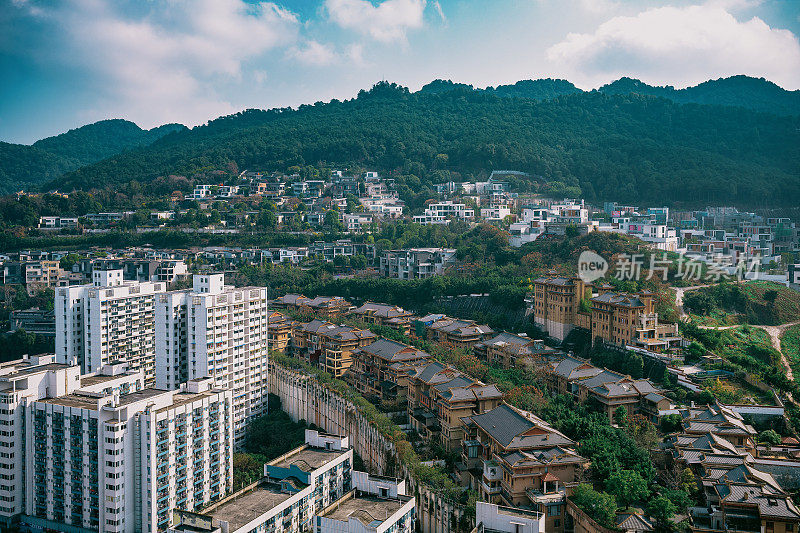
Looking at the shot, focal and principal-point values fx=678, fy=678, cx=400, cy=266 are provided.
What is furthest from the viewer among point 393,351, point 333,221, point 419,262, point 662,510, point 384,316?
point 333,221

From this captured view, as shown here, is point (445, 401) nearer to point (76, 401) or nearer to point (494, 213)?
point (76, 401)

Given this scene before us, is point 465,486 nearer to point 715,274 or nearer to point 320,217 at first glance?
point 715,274

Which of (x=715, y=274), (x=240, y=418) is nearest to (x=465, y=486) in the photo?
(x=240, y=418)

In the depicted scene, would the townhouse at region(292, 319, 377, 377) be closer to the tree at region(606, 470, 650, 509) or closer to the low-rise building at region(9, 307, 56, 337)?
the low-rise building at region(9, 307, 56, 337)

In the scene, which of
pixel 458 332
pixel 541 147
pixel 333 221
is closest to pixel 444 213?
pixel 333 221

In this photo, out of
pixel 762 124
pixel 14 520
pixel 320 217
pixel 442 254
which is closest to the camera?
pixel 14 520

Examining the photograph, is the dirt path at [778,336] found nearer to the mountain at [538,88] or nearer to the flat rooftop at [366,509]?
the flat rooftop at [366,509]

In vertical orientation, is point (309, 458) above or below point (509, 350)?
below
